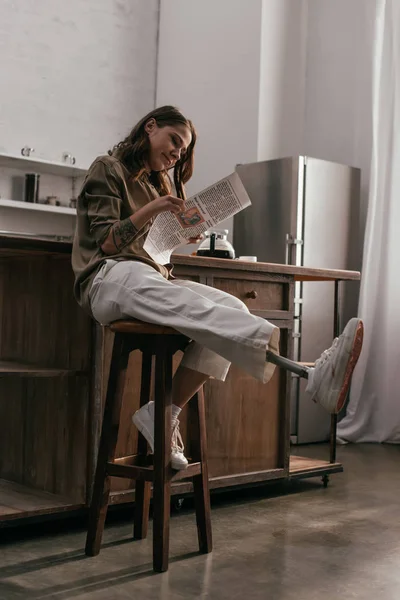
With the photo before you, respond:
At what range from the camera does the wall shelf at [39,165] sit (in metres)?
5.34

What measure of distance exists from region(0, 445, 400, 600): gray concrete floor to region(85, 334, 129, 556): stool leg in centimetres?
7

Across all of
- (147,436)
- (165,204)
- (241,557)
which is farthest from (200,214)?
(241,557)

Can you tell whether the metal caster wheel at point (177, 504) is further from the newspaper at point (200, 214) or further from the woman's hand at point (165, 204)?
the woman's hand at point (165, 204)

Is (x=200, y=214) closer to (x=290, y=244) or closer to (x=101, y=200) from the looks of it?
(x=101, y=200)

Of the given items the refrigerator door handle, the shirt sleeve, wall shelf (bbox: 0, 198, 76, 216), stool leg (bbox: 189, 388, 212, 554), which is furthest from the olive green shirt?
wall shelf (bbox: 0, 198, 76, 216)

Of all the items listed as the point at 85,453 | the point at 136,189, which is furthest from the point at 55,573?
the point at 136,189

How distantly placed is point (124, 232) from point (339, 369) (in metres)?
0.75

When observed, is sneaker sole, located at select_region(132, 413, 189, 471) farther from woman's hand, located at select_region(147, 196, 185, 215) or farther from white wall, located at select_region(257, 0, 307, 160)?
white wall, located at select_region(257, 0, 307, 160)

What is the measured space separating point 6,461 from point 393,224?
317 cm

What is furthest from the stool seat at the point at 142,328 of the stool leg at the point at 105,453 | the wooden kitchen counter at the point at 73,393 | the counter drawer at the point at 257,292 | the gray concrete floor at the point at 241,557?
the counter drawer at the point at 257,292

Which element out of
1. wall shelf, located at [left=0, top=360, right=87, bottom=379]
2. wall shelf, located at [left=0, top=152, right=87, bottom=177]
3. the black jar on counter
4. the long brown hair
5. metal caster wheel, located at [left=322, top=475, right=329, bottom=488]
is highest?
wall shelf, located at [left=0, top=152, right=87, bottom=177]

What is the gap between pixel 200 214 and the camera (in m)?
2.47

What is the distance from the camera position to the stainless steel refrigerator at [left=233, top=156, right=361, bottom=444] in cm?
496

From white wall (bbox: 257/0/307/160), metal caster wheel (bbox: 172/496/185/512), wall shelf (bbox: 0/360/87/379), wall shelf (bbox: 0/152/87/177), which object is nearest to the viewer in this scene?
wall shelf (bbox: 0/360/87/379)
